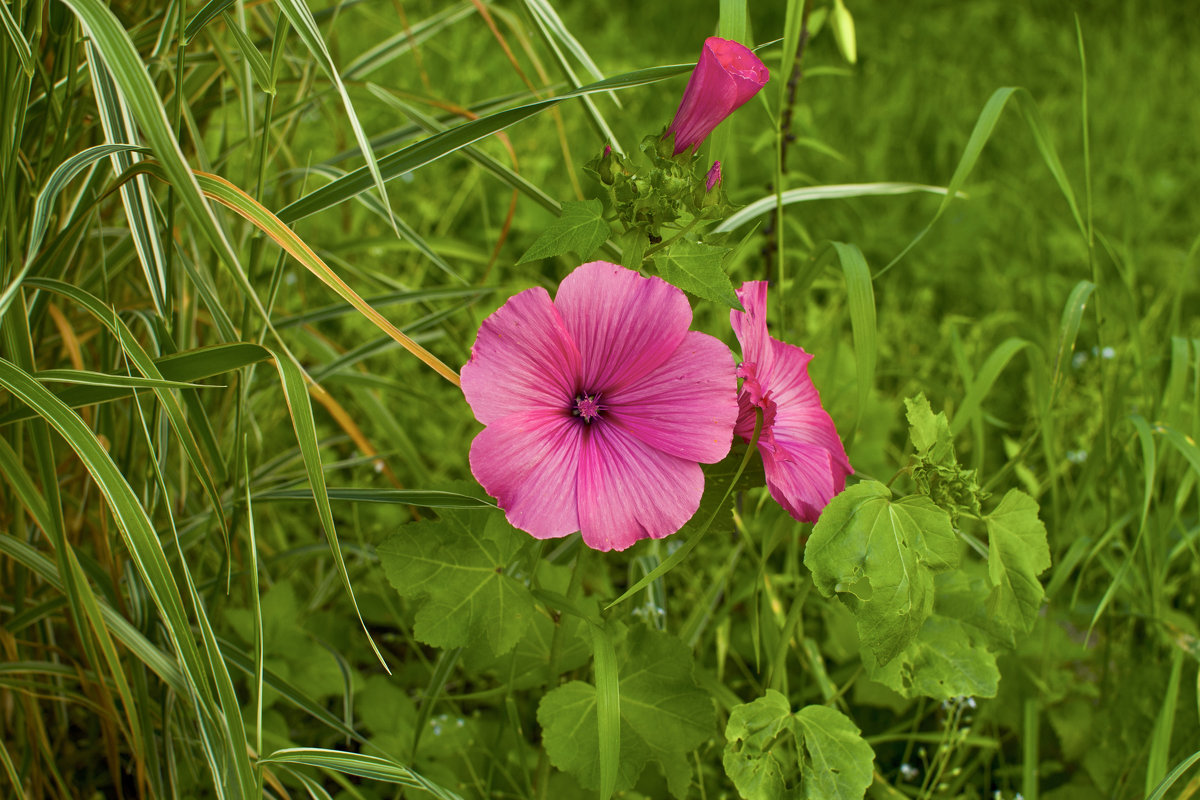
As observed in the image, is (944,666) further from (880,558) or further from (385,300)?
(385,300)

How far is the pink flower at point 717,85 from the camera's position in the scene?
0.88m

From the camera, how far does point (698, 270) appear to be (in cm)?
90

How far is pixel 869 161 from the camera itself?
9.60 feet

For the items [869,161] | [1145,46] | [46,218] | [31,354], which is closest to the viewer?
[46,218]

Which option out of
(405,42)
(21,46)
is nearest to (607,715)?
(21,46)

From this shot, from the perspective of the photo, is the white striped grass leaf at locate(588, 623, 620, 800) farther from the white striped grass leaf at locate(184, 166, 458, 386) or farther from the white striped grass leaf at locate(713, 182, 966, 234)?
the white striped grass leaf at locate(713, 182, 966, 234)

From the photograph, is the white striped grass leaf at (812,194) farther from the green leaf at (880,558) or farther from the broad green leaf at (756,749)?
the broad green leaf at (756,749)

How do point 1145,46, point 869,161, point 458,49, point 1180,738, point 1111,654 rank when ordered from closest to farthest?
point 1180,738
point 1111,654
point 869,161
point 458,49
point 1145,46

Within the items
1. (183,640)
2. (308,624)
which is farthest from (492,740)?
(183,640)

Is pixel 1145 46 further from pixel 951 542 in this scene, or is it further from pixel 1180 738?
pixel 951 542

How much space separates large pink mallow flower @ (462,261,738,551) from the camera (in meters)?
0.88

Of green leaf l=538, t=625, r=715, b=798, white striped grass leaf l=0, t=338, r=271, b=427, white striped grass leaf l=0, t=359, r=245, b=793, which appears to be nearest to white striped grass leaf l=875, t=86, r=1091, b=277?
green leaf l=538, t=625, r=715, b=798

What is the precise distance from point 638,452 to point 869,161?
226 centimetres

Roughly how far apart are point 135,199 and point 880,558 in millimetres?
836
